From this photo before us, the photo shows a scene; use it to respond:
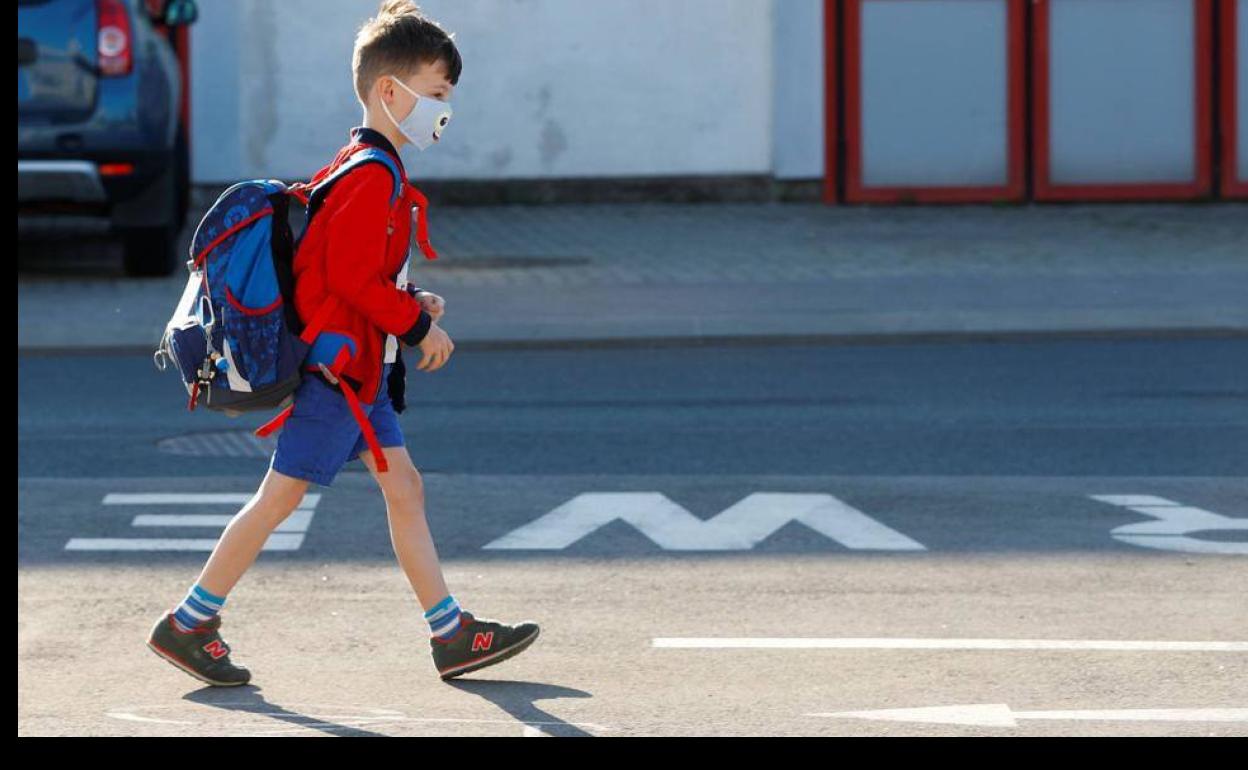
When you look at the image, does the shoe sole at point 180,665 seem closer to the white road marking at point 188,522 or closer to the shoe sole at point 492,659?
the shoe sole at point 492,659

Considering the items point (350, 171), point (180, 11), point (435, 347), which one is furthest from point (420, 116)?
point (180, 11)

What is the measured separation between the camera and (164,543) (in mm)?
8172

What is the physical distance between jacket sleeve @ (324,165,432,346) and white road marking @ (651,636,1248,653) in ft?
4.38

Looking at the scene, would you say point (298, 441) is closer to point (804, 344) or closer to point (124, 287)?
point (804, 344)

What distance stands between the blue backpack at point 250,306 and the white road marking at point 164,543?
2.32 meters

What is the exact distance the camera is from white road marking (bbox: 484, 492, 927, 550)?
8.10 meters

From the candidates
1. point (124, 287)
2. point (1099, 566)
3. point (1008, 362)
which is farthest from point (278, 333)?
point (124, 287)

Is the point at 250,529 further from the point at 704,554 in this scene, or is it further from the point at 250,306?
the point at 704,554

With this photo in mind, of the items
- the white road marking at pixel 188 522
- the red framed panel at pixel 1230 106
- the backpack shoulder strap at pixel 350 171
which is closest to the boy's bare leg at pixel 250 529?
the backpack shoulder strap at pixel 350 171

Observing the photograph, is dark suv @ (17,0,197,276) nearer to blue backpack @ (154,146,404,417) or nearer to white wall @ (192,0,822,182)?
white wall @ (192,0,822,182)

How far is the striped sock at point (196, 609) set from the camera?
19.6ft

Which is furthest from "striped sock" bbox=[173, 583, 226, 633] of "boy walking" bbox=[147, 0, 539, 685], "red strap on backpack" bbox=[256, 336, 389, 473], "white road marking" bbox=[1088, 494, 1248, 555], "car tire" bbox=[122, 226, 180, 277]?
"car tire" bbox=[122, 226, 180, 277]

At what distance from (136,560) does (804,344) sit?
687cm
